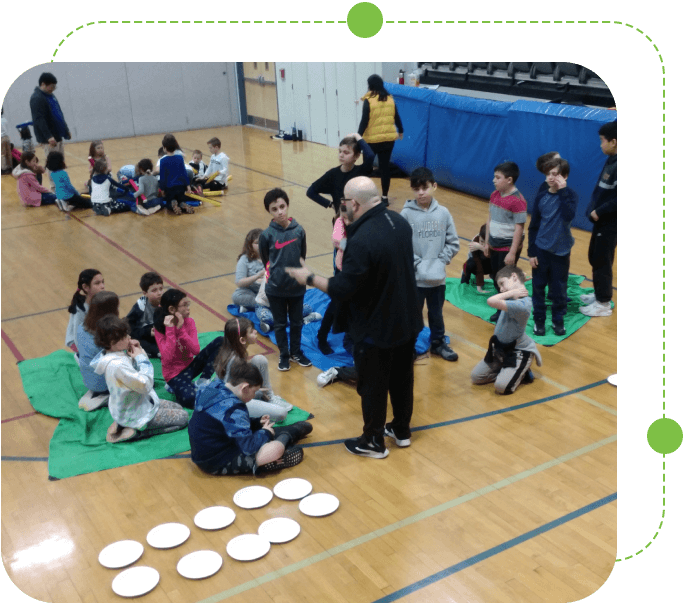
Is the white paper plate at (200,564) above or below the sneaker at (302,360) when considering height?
above

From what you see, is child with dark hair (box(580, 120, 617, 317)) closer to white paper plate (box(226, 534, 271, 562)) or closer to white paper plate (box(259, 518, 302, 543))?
white paper plate (box(259, 518, 302, 543))

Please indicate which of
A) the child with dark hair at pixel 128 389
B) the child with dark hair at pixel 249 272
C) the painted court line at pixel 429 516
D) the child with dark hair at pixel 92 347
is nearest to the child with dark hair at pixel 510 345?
the painted court line at pixel 429 516

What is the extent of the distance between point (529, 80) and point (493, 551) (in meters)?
8.84

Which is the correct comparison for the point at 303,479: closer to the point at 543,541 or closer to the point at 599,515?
the point at 543,541

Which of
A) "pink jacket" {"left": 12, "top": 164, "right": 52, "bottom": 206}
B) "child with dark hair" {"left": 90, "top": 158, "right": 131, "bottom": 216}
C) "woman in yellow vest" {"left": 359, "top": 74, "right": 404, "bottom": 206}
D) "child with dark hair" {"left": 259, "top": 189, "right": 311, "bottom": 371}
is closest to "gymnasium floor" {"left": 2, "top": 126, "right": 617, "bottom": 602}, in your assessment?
"child with dark hair" {"left": 259, "top": 189, "right": 311, "bottom": 371}

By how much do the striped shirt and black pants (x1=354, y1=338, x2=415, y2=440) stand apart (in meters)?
2.45

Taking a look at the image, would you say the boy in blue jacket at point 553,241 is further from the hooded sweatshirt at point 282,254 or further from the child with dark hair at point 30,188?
the child with dark hair at point 30,188

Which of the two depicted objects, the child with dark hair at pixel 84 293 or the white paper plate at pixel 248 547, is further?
the child with dark hair at pixel 84 293

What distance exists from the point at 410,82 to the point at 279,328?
8.43 meters

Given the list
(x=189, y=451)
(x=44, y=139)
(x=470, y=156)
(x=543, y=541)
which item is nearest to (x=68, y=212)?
(x=44, y=139)

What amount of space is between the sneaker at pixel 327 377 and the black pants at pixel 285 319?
1.31 ft

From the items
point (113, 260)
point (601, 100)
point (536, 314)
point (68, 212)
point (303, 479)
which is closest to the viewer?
point (303, 479)

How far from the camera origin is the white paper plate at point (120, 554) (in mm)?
3527

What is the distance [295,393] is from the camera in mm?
5363
